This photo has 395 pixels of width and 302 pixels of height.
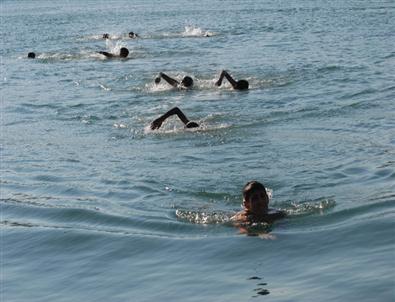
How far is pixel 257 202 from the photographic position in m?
9.66

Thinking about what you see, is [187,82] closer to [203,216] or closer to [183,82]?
[183,82]

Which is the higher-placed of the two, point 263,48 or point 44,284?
point 263,48

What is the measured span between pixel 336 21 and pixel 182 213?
28.8 m

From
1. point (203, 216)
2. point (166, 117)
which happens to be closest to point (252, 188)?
point (203, 216)

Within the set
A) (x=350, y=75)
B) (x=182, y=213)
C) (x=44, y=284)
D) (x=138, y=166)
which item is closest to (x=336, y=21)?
(x=350, y=75)

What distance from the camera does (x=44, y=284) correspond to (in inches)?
332

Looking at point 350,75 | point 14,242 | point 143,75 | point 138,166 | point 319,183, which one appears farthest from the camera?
point 143,75

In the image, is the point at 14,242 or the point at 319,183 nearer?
the point at 14,242

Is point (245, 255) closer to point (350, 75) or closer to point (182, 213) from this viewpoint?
point (182, 213)

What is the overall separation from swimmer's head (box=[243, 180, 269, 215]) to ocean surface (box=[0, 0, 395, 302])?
0.61 feet

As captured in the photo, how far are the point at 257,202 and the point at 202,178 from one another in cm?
274

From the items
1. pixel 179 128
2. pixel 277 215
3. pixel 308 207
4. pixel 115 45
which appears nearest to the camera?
pixel 277 215

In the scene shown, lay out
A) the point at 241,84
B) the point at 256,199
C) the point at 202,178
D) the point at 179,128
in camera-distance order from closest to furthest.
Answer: the point at 256,199, the point at 202,178, the point at 179,128, the point at 241,84

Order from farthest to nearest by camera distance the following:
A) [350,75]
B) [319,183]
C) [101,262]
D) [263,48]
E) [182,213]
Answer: [263,48], [350,75], [319,183], [182,213], [101,262]
